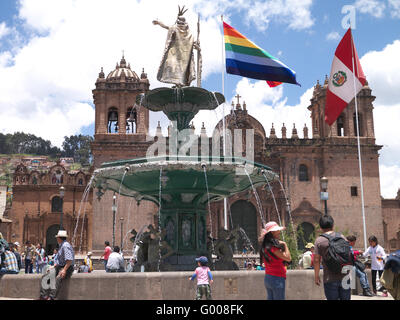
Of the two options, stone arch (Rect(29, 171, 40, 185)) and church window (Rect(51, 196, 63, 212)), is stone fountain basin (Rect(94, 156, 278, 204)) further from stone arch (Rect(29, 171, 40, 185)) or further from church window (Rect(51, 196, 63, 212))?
stone arch (Rect(29, 171, 40, 185))

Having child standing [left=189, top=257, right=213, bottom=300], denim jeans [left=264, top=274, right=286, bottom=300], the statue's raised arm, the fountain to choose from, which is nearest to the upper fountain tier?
the fountain

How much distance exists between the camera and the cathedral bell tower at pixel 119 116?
108ft

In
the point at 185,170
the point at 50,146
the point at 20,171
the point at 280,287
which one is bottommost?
the point at 280,287

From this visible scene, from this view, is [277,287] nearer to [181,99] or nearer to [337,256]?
[337,256]

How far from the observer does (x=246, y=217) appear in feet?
112

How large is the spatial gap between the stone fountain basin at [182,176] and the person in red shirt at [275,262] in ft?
13.9

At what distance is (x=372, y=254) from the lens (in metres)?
9.52

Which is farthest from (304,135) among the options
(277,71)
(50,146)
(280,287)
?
(50,146)

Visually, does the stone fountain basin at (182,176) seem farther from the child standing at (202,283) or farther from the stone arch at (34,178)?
the stone arch at (34,178)

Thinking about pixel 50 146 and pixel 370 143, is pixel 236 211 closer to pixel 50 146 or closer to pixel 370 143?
pixel 370 143

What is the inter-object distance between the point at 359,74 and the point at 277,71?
682cm

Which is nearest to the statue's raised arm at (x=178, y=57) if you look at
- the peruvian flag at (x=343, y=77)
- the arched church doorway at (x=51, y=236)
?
the peruvian flag at (x=343, y=77)

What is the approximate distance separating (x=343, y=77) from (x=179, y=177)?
1343 cm

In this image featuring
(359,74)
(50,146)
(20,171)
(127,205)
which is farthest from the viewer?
(50,146)
